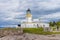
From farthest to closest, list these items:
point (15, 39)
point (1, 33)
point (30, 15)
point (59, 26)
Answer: point (30, 15) → point (59, 26) → point (1, 33) → point (15, 39)

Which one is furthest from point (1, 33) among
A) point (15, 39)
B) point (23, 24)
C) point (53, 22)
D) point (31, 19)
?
point (53, 22)

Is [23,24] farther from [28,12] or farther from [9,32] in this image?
[9,32]

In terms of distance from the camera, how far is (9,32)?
41625mm

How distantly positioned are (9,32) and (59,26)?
3562 centimetres

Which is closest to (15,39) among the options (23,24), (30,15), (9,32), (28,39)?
(28,39)

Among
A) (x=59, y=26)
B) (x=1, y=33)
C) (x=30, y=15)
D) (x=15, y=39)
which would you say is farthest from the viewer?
(x=30, y=15)

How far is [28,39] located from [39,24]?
44.1 meters

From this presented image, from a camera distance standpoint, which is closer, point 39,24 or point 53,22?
point 39,24

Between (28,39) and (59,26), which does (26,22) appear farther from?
(28,39)

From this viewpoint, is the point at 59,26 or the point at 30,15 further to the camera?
the point at 30,15

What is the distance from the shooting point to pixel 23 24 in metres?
73.9

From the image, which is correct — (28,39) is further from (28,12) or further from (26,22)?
(28,12)

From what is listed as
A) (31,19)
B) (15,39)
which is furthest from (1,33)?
(31,19)

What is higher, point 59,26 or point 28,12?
point 28,12
